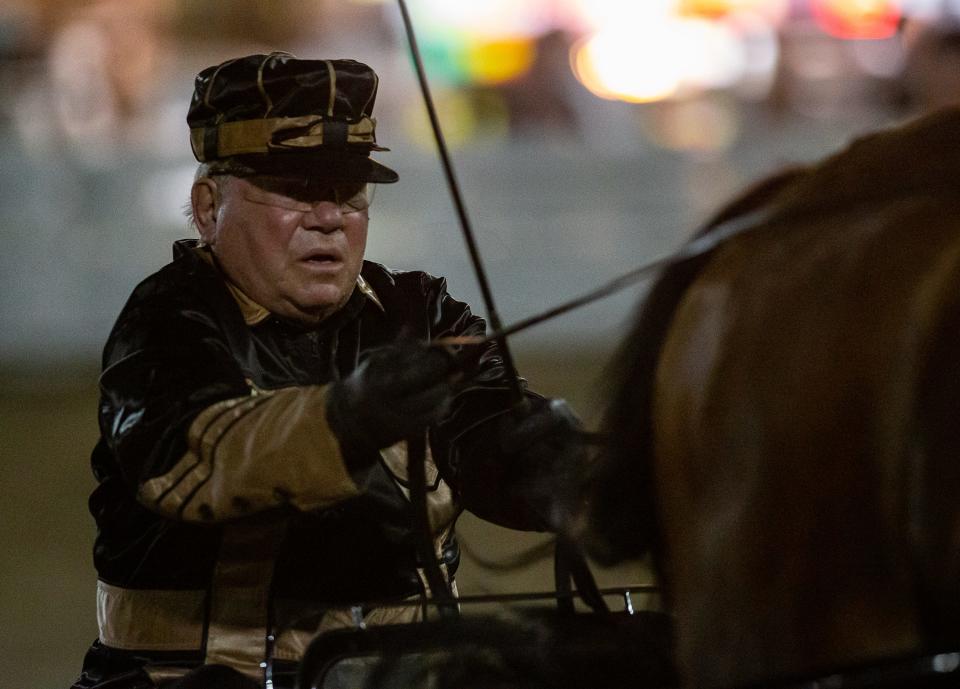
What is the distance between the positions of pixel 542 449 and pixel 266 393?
0.41 m

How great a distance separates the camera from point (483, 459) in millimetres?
2184

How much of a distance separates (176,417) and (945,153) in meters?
0.96

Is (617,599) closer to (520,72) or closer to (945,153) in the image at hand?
(945,153)

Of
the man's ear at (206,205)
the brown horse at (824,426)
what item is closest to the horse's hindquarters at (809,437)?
the brown horse at (824,426)

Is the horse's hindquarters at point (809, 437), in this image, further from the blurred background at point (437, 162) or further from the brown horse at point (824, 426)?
the blurred background at point (437, 162)

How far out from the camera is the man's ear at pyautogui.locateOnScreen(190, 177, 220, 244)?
2170mm

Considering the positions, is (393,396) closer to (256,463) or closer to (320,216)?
(256,463)

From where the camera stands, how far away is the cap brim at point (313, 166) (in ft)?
6.81

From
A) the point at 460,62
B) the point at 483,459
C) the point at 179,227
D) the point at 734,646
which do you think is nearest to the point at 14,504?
the point at 179,227

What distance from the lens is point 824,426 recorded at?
1.30 metres

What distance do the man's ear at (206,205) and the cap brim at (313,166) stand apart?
89 millimetres

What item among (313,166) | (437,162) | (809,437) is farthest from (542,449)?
(437,162)

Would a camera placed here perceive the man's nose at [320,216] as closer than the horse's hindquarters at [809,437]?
No

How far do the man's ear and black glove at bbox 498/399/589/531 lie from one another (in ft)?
1.75
